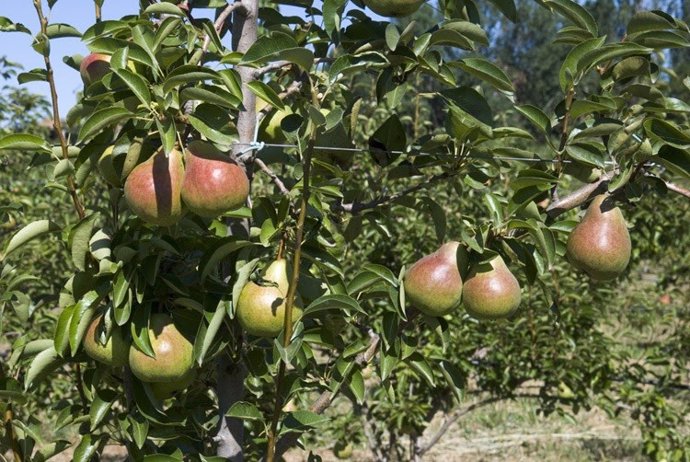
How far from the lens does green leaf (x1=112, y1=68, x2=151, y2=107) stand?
954mm

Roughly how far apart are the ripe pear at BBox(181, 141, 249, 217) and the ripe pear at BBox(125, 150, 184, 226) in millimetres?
16

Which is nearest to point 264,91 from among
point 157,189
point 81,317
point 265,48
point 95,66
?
point 265,48

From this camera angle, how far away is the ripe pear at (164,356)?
1.08 m

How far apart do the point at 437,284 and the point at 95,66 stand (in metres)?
0.58

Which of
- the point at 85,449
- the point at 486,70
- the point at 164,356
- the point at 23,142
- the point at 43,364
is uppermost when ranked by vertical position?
the point at 486,70

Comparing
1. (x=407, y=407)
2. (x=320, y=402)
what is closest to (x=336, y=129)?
(x=320, y=402)

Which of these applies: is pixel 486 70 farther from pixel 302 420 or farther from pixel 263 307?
pixel 302 420

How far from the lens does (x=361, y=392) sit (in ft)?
4.19

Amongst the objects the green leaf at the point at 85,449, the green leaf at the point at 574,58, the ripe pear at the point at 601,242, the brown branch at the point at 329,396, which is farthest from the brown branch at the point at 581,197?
the green leaf at the point at 85,449

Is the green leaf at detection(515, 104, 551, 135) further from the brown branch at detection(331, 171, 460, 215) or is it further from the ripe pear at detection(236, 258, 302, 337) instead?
the ripe pear at detection(236, 258, 302, 337)

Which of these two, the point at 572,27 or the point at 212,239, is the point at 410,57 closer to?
the point at 572,27

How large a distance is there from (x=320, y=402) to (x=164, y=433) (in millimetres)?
249

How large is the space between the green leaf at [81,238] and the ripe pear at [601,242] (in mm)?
671

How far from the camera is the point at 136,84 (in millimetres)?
961
